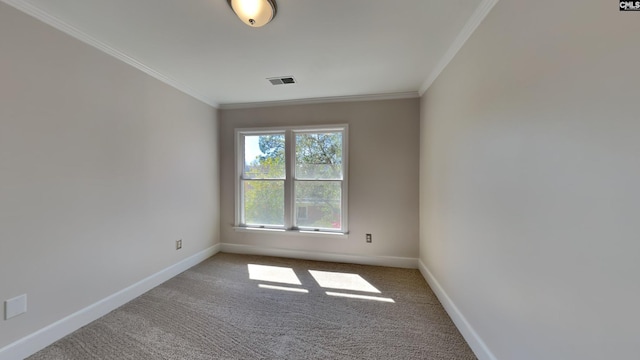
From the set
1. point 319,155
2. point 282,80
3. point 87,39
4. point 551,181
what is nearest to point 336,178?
point 319,155

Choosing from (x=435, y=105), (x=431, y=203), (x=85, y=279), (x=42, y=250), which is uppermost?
(x=435, y=105)

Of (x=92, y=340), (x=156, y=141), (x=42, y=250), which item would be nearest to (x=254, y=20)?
(x=156, y=141)

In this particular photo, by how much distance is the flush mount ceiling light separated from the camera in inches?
57.4

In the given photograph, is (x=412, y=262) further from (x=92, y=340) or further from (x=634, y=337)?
(x=92, y=340)

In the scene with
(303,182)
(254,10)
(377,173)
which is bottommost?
(303,182)

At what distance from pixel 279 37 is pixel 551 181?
1.99 meters

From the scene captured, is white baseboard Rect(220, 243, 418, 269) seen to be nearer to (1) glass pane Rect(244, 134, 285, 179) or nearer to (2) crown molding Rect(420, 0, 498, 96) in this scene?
(1) glass pane Rect(244, 134, 285, 179)

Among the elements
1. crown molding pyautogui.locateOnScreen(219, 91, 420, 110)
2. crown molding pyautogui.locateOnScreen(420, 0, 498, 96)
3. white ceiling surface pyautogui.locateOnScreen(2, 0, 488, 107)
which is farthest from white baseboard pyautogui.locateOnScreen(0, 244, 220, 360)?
crown molding pyautogui.locateOnScreen(420, 0, 498, 96)

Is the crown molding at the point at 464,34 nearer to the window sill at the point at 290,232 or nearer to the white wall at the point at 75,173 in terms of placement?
the window sill at the point at 290,232

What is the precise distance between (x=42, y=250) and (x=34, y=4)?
1682 millimetres

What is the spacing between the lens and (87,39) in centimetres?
189

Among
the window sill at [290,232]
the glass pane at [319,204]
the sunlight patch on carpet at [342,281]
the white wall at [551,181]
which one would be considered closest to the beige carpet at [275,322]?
the sunlight patch on carpet at [342,281]

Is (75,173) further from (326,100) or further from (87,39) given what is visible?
(326,100)

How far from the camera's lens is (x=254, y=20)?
157 cm
